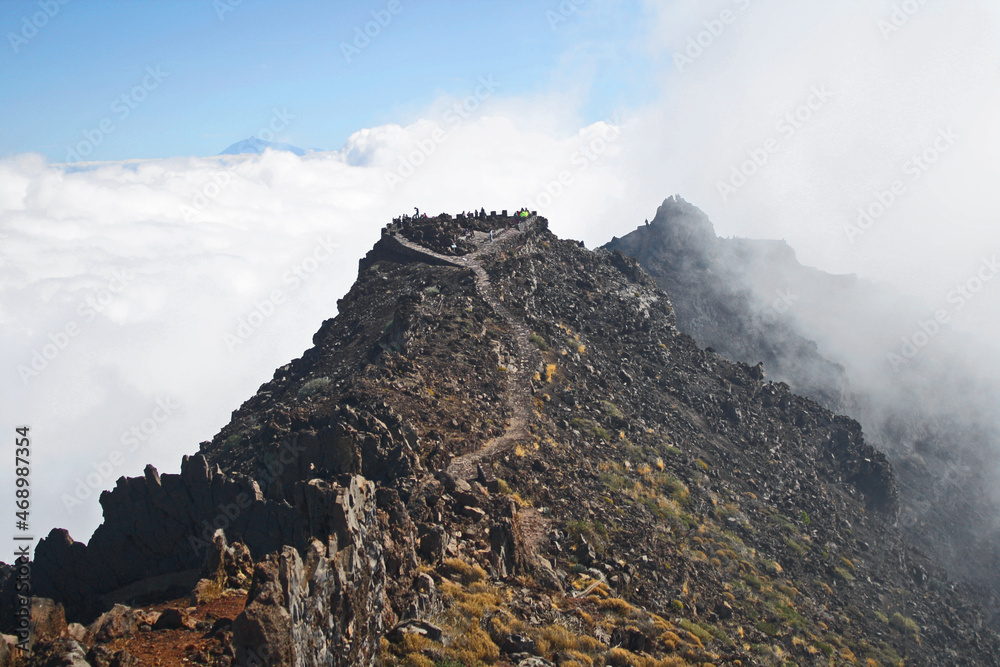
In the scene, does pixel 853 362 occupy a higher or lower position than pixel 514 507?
higher

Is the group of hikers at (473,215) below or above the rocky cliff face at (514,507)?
above

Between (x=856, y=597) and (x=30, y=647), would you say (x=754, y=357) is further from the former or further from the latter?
(x=30, y=647)

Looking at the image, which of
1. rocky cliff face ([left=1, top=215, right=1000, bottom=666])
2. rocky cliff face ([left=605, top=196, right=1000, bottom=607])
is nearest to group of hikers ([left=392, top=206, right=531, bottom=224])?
rocky cliff face ([left=1, top=215, right=1000, bottom=666])

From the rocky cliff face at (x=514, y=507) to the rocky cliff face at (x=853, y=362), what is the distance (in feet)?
56.3

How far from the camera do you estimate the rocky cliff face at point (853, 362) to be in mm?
74125

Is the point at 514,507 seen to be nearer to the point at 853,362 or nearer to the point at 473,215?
the point at 473,215

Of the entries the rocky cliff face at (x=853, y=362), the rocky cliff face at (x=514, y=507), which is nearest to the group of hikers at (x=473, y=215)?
the rocky cliff face at (x=514, y=507)

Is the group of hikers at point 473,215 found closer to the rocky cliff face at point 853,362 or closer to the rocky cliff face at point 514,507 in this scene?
the rocky cliff face at point 514,507

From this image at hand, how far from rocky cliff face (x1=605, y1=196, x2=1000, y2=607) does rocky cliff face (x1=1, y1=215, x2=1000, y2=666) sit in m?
17.2

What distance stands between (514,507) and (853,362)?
8556 centimetres

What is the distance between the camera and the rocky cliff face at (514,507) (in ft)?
62.9

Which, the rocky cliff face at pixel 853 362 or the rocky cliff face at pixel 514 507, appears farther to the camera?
the rocky cliff face at pixel 853 362

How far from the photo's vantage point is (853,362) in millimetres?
100375

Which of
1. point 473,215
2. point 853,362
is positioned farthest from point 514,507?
point 853,362
